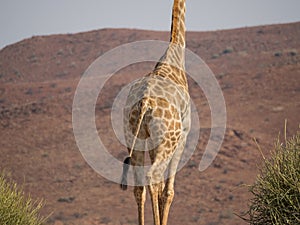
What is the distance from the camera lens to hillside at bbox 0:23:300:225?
21.1 metres

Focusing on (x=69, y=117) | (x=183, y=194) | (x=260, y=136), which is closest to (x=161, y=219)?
(x=183, y=194)

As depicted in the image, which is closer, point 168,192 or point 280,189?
point 280,189

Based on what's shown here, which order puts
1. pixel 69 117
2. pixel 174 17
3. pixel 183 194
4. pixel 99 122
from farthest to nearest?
pixel 69 117 < pixel 99 122 < pixel 183 194 < pixel 174 17

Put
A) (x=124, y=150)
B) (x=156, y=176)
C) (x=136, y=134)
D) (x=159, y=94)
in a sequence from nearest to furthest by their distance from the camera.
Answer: (x=156, y=176) → (x=136, y=134) → (x=159, y=94) → (x=124, y=150)

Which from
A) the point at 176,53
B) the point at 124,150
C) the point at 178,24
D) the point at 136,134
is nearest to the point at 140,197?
the point at 136,134

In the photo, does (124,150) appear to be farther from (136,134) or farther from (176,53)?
(136,134)

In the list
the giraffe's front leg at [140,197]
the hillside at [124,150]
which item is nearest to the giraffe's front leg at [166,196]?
the giraffe's front leg at [140,197]

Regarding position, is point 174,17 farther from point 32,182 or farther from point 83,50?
point 83,50

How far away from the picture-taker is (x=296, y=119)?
90.9 feet

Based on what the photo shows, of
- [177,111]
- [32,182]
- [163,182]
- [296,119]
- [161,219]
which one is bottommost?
[32,182]

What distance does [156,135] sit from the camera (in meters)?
6.73

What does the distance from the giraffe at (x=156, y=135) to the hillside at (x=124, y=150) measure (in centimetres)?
1241

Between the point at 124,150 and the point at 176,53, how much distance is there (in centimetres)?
1888

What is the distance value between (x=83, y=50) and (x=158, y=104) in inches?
2081
